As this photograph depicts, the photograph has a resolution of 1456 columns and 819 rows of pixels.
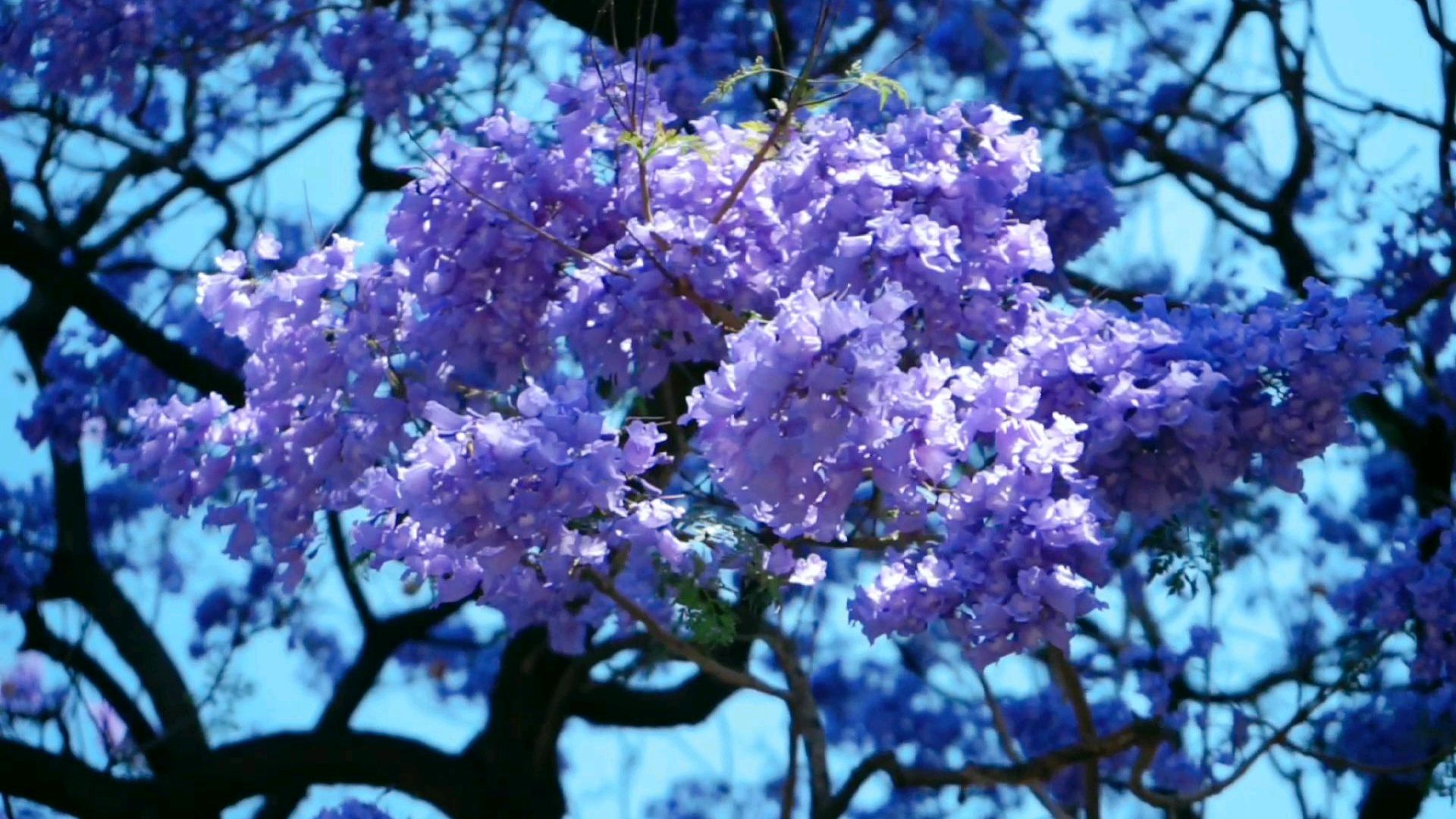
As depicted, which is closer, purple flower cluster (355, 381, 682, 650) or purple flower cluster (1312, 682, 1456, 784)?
purple flower cluster (355, 381, 682, 650)

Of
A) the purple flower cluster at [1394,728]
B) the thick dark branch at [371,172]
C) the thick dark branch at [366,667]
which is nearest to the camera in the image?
the purple flower cluster at [1394,728]

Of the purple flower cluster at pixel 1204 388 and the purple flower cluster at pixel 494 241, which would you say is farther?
the purple flower cluster at pixel 494 241

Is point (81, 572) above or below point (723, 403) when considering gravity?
above

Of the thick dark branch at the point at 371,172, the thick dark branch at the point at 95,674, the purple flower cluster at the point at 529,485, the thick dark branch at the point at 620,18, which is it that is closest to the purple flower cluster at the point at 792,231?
the purple flower cluster at the point at 529,485

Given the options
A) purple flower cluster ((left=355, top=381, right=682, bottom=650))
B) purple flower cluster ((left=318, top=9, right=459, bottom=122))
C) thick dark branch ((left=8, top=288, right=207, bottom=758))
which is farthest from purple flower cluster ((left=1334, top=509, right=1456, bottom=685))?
thick dark branch ((left=8, top=288, right=207, bottom=758))

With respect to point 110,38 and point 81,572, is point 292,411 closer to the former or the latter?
point 110,38

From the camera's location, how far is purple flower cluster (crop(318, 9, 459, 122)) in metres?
5.82

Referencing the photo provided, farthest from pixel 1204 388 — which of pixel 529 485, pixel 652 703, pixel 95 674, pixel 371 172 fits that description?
pixel 95 674

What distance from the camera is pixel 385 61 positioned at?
19.1ft

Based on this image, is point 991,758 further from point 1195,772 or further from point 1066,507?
point 1066,507

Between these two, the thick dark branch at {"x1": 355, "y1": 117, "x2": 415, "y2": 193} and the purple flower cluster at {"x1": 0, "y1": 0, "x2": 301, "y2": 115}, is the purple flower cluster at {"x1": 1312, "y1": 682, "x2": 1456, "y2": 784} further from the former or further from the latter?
the purple flower cluster at {"x1": 0, "y1": 0, "x2": 301, "y2": 115}

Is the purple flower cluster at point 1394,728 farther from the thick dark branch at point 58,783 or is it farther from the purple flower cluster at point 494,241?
the thick dark branch at point 58,783

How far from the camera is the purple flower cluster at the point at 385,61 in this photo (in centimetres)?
582

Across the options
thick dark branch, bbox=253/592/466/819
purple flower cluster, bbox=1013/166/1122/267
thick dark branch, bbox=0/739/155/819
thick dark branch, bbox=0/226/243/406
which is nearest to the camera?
purple flower cluster, bbox=1013/166/1122/267
